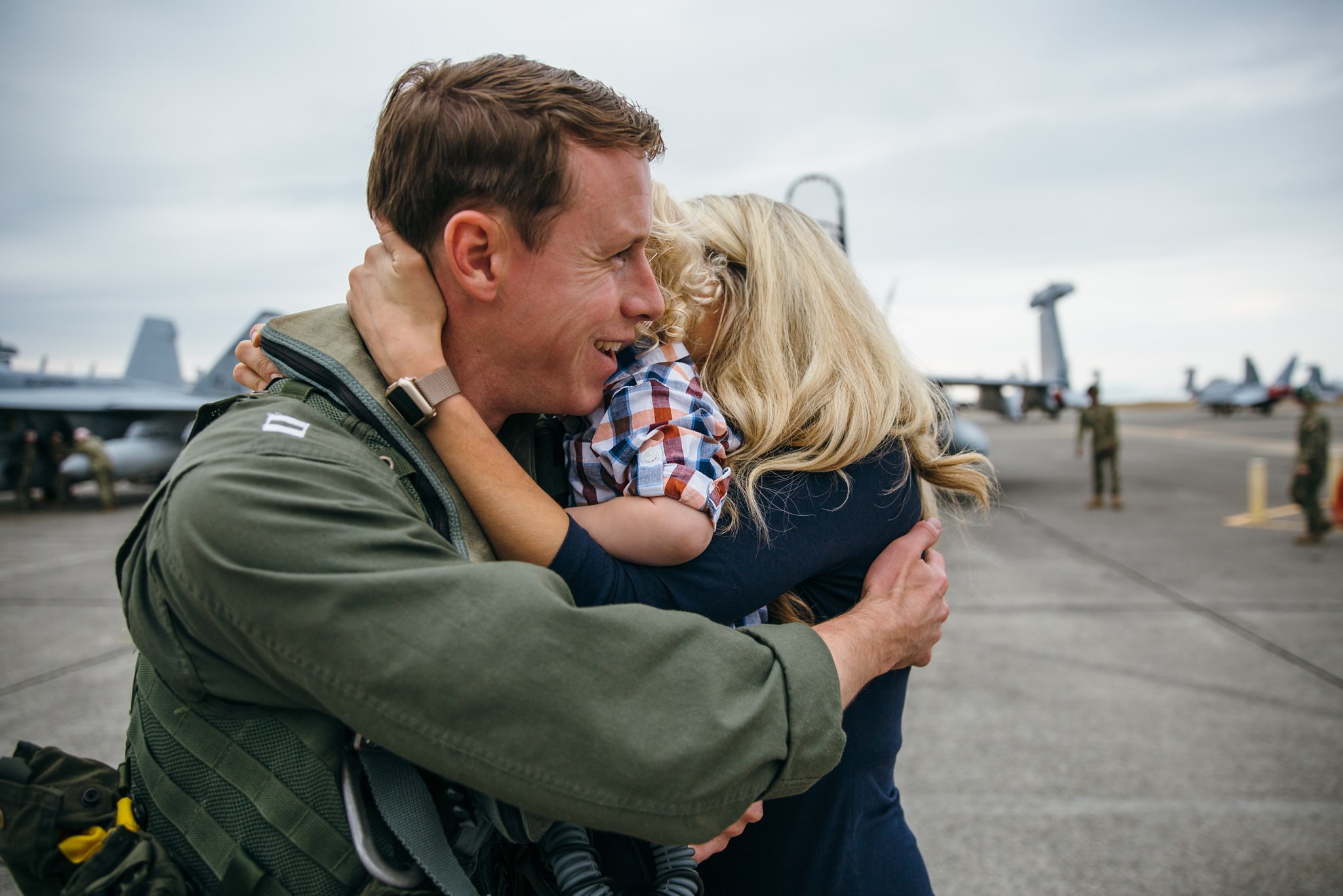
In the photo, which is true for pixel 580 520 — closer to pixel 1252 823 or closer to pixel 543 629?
pixel 543 629

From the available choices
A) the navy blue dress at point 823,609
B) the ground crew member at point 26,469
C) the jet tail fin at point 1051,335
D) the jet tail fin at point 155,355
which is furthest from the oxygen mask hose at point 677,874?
the jet tail fin at point 155,355

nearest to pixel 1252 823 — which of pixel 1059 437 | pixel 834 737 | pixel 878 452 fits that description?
pixel 878 452

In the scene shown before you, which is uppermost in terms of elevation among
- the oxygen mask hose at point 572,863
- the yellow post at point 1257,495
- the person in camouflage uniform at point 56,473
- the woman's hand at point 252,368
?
the woman's hand at point 252,368

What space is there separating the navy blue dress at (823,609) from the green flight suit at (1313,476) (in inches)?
451

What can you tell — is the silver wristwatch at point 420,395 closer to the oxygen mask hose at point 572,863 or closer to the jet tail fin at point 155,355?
the oxygen mask hose at point 572,863

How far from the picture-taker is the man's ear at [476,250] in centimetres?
121

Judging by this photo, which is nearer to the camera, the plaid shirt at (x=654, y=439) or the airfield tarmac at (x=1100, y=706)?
the plaid shirt at (x=654, y=439)

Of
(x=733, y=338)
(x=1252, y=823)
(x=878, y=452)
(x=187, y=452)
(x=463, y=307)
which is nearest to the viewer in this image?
(x=187, y=452)

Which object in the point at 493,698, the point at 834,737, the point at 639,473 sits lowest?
the point at 834,737

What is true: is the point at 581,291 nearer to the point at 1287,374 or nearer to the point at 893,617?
the point at 893,617

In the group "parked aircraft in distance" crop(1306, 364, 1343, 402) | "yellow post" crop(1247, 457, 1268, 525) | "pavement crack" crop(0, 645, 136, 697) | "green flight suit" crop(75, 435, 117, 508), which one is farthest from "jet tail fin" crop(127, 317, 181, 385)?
"parked aircraft in distance" crop(1306, 364, 1343, 402)

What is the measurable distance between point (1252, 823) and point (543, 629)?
4.45 meters

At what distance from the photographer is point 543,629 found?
0.94 metres

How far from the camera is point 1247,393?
148ft
